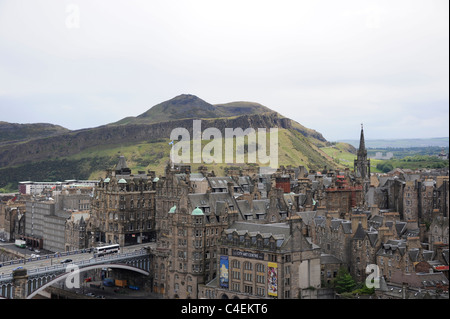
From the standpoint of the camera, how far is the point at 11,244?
14412cm

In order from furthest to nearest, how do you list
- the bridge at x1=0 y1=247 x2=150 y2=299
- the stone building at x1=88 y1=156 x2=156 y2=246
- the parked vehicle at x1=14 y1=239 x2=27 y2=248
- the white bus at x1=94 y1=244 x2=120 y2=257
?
the parked vehicle at x1=14 y1=239 x2=27 y2=248, the stone building at x1=88 y1=156 x2=156 y2=246, the white bus at x1=94 y1=244 x2=120 y2=257, the bridge at x1=0 y1=247 x2=150 y2=299

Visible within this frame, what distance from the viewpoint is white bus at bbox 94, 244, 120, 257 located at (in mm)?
100300

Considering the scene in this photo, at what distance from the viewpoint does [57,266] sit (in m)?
87.3

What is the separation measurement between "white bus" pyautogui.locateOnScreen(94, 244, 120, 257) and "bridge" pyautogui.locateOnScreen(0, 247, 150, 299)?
138 cm

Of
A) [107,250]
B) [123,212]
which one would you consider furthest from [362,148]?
[107,250]

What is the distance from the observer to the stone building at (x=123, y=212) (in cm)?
11094

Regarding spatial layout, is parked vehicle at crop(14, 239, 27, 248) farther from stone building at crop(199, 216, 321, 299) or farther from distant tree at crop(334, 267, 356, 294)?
distant tree at crop(334, 267, 356, 294)

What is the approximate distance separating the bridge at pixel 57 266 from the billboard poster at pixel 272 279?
93.6 ft

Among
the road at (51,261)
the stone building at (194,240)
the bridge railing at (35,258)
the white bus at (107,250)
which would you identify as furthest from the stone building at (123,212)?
the stone building at (194,240)

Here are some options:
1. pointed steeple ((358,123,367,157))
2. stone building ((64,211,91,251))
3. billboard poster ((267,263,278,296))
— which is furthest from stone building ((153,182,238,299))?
pointed steeple ((358,123,367,157))

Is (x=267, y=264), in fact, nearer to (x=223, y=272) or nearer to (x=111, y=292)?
(x=223, y=272)

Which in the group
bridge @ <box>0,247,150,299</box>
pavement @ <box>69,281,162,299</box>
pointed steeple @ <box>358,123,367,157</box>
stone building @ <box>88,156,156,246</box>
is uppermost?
pointed steeple @ <box>358,123,367,157</box>
